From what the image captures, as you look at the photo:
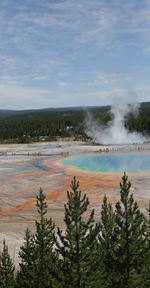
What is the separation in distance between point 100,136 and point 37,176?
65.0 meters

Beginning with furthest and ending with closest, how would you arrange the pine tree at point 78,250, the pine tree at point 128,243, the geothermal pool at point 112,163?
the geothermal pool at point 112,163
the pine tree at point 128,243
the pine tree at point 78,250

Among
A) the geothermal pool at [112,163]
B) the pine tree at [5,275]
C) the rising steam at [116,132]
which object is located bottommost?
the pine tree at [5,275]

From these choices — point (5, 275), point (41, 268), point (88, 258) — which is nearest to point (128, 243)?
point (88, 258)

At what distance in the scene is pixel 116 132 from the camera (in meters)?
102

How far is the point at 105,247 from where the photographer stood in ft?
46.5

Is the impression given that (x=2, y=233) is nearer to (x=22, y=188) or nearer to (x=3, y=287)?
(x=3, y=287)

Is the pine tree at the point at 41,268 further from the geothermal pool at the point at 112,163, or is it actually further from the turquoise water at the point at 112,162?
the turquoise water at the point at 112,162

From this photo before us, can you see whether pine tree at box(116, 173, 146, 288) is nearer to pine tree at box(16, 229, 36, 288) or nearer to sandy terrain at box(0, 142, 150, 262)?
pine tree at box(16, 229, 36, 288)

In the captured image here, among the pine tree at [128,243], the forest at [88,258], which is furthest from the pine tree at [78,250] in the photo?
the pine tree at [128,243]

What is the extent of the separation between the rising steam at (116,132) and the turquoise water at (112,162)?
31.4 meters

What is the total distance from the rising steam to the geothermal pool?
3133cm

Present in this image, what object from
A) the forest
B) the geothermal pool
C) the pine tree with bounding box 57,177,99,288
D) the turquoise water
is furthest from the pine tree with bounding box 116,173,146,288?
the turquoise water

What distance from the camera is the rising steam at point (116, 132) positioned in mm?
97800

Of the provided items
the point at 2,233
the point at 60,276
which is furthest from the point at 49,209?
the point at 60,276
